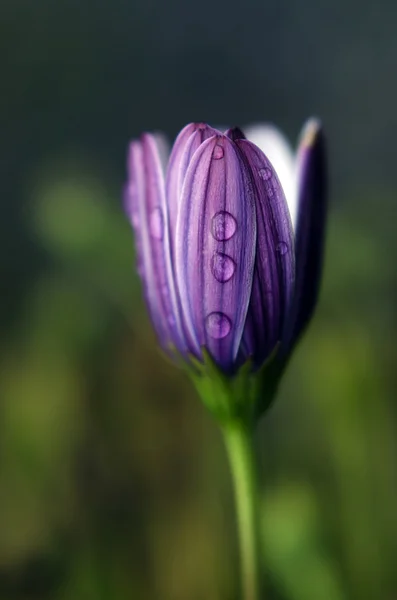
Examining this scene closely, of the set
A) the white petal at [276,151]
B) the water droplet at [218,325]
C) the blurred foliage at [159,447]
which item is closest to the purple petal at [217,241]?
the water droplet at [218,325]

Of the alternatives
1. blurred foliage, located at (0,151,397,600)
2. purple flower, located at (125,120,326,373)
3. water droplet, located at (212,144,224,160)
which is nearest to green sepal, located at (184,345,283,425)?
purple flower, located at (125,120,326,373)

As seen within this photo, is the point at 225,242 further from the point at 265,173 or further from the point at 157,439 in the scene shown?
the point at 157,439

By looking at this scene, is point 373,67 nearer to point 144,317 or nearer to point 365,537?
point 144,317

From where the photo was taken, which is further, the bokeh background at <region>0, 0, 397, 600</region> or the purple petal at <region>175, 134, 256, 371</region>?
the bokeh background at <region>0, 0, 397, 600</region>

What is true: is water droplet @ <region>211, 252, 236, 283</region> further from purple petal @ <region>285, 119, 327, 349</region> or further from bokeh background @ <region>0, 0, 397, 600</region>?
bokeh background @ <region>0, 0, 397, 600</region>

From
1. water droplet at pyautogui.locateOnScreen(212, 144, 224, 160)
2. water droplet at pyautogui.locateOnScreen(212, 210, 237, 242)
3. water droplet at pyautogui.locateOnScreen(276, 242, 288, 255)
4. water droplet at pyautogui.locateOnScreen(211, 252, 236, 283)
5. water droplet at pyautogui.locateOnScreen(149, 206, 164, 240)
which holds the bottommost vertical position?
water droplet at pyautogui.locateOnScreen(211, 252, 236, 283)

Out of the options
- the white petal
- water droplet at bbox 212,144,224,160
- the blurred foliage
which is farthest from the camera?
the blurred foliage

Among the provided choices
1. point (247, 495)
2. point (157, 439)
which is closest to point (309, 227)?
point (247, 495)
